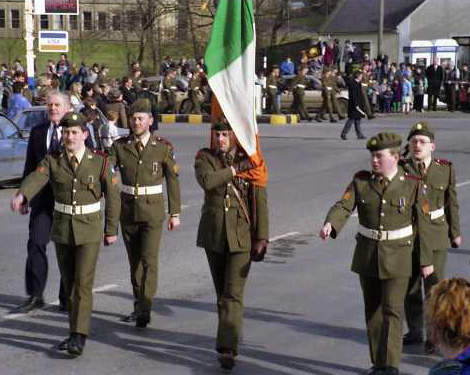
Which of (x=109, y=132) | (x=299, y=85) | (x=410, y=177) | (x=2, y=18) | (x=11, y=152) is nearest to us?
(x=410, y=177)

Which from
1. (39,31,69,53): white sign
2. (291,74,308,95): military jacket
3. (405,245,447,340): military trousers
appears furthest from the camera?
(291,74,308,95): military jacket

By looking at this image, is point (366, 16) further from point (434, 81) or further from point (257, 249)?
point (257, 249)

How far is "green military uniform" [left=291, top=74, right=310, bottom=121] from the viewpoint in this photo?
1351 inches

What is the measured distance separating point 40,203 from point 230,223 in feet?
6.75

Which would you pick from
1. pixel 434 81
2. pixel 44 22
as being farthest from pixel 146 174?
pixel 44 22

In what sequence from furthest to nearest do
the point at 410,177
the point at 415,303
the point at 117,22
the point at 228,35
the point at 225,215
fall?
the point at 117,22 → the point at 415,303 → the point at 228,35 → the point at 225,215 → the point at 410,177

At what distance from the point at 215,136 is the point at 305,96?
27.8 metres

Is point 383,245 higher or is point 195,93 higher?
point 195,93

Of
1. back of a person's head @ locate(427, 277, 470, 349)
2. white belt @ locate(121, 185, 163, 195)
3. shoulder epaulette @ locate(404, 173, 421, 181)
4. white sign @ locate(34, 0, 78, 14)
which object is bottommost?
white belt @ locate(121, 185, 163, 195)

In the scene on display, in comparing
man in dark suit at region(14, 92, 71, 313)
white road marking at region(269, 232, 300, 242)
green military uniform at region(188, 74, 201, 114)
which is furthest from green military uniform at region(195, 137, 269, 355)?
green military uniform at region(188, 74, 201, 114)

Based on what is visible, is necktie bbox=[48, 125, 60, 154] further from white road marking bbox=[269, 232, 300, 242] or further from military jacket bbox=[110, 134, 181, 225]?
white road marking bbox=[269, 232, 300, 242]

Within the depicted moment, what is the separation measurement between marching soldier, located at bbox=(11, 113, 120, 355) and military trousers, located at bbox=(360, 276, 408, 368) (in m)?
2.08

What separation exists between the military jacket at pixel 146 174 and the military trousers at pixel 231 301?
1.08 metres

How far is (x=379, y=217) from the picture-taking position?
6.98m
